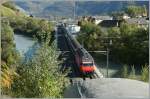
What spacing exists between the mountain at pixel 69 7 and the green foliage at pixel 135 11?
0.25ft

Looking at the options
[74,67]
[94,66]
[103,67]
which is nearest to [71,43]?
[74,67]

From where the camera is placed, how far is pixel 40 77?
305 centimetres

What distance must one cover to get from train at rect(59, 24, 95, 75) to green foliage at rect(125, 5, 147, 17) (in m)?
0.48

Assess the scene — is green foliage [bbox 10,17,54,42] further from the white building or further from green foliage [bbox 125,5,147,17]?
green foliage [bbox 125,5,147,17]

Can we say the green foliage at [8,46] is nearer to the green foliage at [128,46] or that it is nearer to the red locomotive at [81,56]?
the red locomotive at [81,56]

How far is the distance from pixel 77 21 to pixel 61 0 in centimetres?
49

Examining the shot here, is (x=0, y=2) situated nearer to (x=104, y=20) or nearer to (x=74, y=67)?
(x=104, y=20)

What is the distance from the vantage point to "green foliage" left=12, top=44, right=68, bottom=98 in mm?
3029

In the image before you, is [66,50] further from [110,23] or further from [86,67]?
[86,67]

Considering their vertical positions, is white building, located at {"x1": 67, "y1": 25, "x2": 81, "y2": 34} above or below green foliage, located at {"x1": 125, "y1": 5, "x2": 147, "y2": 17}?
below

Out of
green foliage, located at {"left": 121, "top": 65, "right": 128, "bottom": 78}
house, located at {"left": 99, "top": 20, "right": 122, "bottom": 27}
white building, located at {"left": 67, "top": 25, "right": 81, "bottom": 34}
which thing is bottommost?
green foliage, located at {"left": 121, "top": 65, "right": 128, "bottom": 78}

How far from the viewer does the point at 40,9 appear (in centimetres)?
291

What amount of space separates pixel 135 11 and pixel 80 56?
38.6 inches

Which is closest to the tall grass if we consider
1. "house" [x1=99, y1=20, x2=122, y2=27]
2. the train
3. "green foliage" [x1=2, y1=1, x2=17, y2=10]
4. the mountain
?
the train
